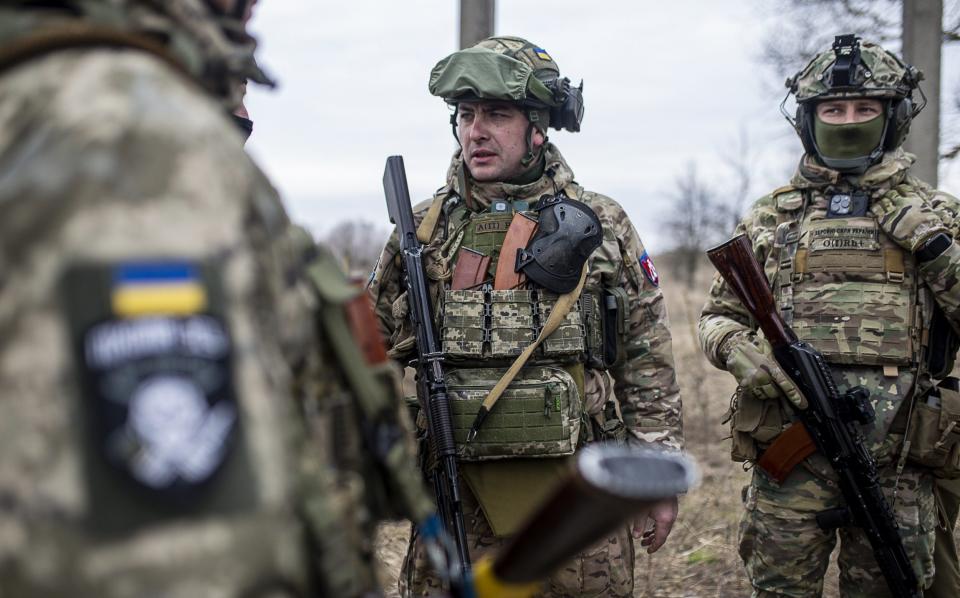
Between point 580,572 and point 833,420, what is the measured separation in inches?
49.2

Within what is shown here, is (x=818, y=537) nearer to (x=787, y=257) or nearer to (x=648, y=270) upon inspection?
(x=787, y=257)

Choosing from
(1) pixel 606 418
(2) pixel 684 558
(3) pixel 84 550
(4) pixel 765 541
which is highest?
(3) pixel 84 550

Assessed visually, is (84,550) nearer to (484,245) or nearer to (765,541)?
(484,245)

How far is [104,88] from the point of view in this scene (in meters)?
0.92

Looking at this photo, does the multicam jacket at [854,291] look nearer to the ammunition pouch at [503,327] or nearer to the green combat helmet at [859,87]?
the green combat helmet at [859,87]

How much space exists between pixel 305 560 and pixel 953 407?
3242mm

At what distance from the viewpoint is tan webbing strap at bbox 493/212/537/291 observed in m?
3.21

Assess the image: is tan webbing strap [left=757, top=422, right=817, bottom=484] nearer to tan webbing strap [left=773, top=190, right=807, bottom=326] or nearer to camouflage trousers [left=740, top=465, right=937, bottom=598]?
camouflage trousers [left=740, top=465, right=937, bottom=598]

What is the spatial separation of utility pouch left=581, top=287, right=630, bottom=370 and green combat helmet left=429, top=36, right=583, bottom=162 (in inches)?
25.4

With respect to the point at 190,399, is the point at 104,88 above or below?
above

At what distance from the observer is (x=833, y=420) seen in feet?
11.2

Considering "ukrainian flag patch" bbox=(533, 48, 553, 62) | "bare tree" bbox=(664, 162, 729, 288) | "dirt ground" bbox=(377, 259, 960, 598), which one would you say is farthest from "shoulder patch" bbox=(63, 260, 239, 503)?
"bare tree" bbox=(664, 162, 729, 288)

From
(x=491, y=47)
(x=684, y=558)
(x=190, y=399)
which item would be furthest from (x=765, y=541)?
(x=190, y=399)

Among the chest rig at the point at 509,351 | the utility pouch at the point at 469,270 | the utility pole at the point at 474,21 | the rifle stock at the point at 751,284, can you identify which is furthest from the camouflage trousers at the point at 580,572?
the utility pole at the point at 474,21
